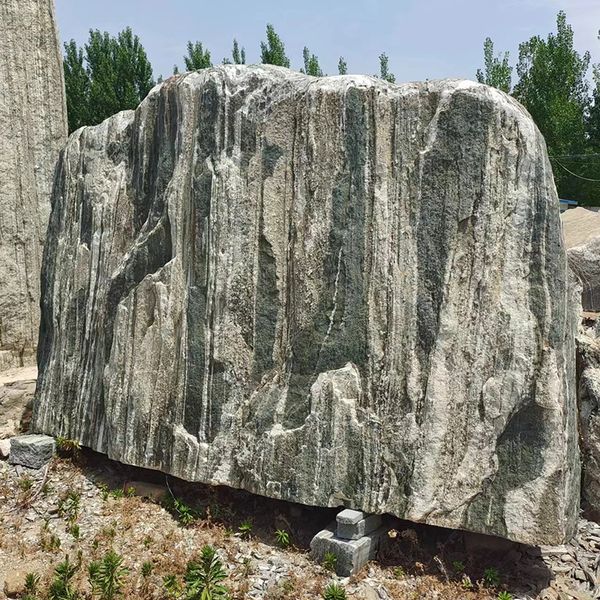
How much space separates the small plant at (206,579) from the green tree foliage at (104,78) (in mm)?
16177

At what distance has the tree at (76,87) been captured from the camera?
18453 mm

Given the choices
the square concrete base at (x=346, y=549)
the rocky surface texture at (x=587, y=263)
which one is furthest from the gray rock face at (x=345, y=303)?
the rocky surface texture at (x=587, y=263)

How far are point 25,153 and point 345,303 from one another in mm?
3377

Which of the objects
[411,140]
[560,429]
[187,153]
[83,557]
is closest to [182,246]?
[187,153]

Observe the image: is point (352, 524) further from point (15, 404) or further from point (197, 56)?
point (197, 56)

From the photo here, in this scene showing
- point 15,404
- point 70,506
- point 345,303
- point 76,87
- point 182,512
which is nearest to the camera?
point 345,303

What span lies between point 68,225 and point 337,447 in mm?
2601

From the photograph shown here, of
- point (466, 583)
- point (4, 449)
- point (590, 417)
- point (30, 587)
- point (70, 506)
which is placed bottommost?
point (466, 583)

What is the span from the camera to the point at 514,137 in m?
3.68

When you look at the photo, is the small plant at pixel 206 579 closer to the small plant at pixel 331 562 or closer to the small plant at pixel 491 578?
the small plant at pixel 331 562

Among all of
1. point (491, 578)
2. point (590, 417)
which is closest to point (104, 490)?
point (491, 578)

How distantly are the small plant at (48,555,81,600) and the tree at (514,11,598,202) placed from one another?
15.1m

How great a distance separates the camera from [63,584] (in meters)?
3.61

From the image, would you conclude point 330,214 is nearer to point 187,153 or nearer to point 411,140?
point 411,140
